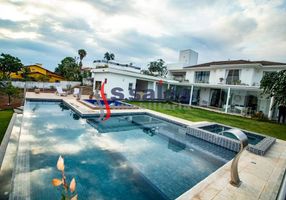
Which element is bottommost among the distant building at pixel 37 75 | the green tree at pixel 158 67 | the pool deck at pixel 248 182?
the pool deck at pixel 248 182

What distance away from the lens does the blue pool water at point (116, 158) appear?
429 cm

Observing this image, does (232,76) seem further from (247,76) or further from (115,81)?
(115,81)

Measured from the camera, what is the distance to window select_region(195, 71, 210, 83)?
24.8 metres

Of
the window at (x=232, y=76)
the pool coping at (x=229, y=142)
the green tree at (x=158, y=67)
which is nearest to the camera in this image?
the pool coping at (x=229, y=142)

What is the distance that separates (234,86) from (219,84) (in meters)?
2.04

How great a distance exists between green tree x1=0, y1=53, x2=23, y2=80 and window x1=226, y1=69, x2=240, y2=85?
3570 centimetres

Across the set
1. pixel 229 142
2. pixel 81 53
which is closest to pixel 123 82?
pixel 229 142

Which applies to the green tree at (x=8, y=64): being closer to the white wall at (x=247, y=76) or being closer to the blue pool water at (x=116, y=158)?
the blue pool water at (x=116, y=158)

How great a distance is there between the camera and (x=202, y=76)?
25.5 m

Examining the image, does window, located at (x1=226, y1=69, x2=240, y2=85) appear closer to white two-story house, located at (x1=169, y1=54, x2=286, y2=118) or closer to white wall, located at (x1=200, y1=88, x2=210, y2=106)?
white two-story house, located at (x1=169, y1=54, x2=286, y2=118)

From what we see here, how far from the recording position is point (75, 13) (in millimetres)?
12836

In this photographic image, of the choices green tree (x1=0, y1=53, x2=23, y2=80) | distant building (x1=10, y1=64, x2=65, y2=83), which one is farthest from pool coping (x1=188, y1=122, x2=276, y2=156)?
green tree (x1=0, y1=53, x2=23, y2=80)

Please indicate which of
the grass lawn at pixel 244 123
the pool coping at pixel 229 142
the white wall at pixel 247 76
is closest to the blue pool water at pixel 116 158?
the pool coping at pixel 229 142

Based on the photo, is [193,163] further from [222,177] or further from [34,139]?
[34,139]
